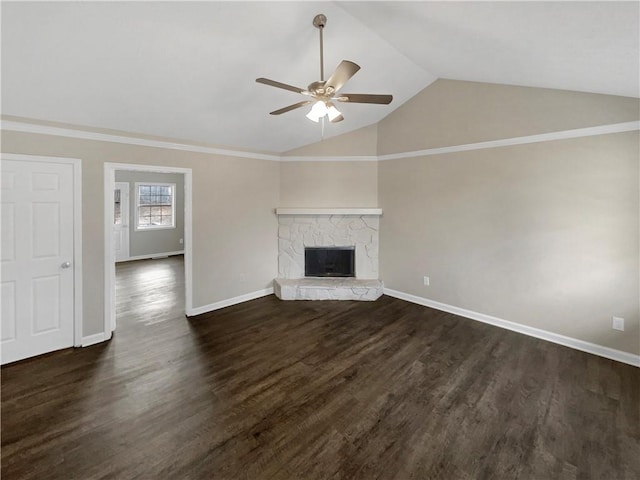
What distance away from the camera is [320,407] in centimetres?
236

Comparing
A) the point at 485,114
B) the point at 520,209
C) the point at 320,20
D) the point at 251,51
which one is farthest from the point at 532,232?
the point at 251,51

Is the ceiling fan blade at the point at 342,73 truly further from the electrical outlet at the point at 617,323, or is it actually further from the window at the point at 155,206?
the window at the point at 155,206

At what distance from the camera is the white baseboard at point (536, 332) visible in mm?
3037

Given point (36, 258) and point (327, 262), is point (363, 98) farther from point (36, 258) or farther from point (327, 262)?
point (36, 258)

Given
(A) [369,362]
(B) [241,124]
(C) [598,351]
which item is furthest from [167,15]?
(C) [598,351]

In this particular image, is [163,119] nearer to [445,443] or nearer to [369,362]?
[369,362]

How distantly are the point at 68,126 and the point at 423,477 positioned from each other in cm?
438

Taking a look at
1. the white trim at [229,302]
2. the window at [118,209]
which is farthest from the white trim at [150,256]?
the white trim at [229,302]

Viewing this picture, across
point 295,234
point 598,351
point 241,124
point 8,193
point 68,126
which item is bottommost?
point 598,351

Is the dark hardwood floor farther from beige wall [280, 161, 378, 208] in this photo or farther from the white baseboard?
beige wall [280, 161, 378, 208]

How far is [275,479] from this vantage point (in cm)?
174

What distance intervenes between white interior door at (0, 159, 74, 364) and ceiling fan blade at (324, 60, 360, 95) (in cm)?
298

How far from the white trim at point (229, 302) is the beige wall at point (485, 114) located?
3191 millimetres

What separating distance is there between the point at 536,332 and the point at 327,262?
318cm
